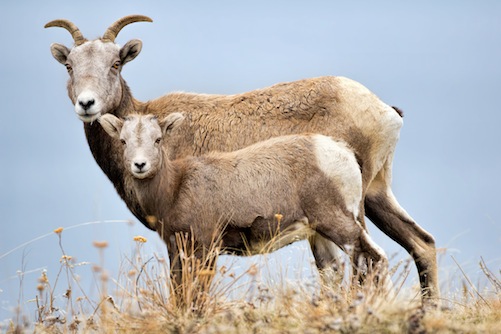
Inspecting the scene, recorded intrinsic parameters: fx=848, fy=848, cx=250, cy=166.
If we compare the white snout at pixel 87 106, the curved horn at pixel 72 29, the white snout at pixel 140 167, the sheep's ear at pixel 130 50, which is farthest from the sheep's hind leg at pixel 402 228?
the curved horn at pixel 72 29

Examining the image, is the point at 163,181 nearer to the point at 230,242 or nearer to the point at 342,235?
the point at 230,242

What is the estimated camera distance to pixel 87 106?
9383mm

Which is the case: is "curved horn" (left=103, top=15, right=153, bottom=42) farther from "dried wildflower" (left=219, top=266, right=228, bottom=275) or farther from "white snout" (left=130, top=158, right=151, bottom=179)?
"dried wildflower" (left=219, top=266, right=228, bottom=275)

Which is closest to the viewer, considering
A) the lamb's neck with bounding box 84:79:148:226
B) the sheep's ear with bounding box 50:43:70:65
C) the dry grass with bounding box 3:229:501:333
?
the dry grass with bounding box 3:229:501:333

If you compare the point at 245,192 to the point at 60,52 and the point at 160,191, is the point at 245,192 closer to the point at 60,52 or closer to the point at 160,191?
the point at 160,191

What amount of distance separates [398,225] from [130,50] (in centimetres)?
392

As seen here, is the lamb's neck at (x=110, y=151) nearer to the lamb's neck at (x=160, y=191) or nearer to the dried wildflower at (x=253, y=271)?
the lamb's neck at (x=160, y=191)

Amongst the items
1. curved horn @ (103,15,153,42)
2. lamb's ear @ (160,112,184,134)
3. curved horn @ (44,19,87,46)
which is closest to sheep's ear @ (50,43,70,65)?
curved horn @ (44,19,87,46)

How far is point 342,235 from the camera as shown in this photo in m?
8.26

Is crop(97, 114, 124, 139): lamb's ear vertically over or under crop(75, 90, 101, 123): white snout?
under

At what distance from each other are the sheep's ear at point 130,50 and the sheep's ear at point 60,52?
0.66 meters

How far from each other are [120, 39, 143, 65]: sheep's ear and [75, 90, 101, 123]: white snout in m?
0.96

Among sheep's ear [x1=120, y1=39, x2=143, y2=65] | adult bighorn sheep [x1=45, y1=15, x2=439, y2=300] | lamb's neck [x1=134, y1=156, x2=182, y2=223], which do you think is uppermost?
sheep's ear [x1=120, y1=39, x2=143, y2=65]

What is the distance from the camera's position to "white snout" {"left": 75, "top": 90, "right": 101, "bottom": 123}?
934 cm
